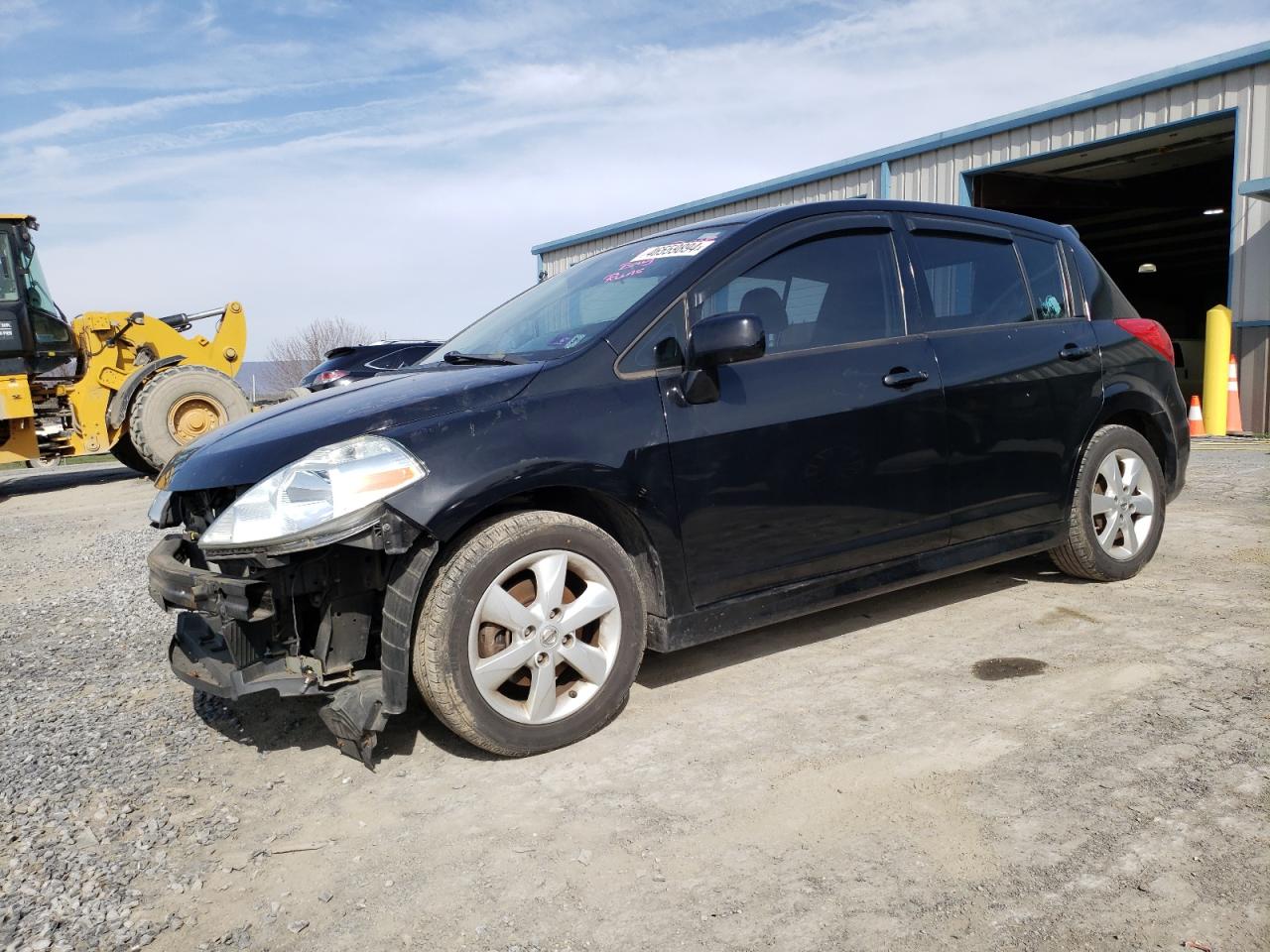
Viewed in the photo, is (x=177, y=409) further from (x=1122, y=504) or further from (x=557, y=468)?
(x=1122, y=504)

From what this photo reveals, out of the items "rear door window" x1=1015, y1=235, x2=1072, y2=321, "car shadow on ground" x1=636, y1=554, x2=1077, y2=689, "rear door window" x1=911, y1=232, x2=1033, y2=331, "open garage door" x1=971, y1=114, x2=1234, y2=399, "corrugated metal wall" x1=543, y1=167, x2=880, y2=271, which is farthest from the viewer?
"corrugated metal wall" x1=543, y1=167, x2=880, y2=271

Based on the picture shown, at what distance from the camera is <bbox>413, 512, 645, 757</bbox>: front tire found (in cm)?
272

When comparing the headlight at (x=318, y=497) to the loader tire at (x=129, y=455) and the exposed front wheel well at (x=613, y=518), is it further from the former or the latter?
the loader tire at (x=129, y=455)

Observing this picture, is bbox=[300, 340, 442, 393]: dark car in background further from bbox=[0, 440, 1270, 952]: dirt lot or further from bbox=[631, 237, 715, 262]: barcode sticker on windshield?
bbox=[631, 237, 715, 262]: barcode sticker on windshield

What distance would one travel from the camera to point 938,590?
4645 mm

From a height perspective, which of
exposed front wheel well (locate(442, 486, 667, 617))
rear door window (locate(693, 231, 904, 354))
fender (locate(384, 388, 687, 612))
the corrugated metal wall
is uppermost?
the corrugated metal wall

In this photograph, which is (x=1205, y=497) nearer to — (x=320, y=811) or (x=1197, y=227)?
(x=320, y=811)

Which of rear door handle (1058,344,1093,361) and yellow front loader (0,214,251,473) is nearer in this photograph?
rear door handle (1058,344,1093,361)

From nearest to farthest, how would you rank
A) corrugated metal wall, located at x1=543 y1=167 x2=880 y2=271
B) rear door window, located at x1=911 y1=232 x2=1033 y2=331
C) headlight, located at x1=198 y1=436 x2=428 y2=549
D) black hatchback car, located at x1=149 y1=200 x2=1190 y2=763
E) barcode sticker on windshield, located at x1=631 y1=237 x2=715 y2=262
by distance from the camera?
headlight, located at x1=198 y1=436 x2=428 y2=549
black hatchback car, located at x1=149 y1=200 x2=1190 y2=763
barcode sticker on windshield, located at x1=631 y1=237 x2=715 y2=262
rear door window, located at x1=911 y1=232 x2=1033 y2=331
corrugated metal wall, located at x1=543 y1=167 x2=880 y2=271

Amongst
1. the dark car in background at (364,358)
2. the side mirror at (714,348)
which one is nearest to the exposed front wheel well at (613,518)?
the side mirror at (714,348)

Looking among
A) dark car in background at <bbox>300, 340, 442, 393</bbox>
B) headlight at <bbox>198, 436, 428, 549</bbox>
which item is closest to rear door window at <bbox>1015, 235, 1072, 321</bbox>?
headlight at <bbox>198, 436, 428, 549</bbox>

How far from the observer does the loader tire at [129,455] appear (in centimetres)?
1205

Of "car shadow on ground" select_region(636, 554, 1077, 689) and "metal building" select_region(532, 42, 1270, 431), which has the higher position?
"metal building" select_region(532, 42, 1270, 431)

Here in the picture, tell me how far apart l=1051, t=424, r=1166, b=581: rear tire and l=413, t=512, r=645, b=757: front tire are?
8.02 ft
